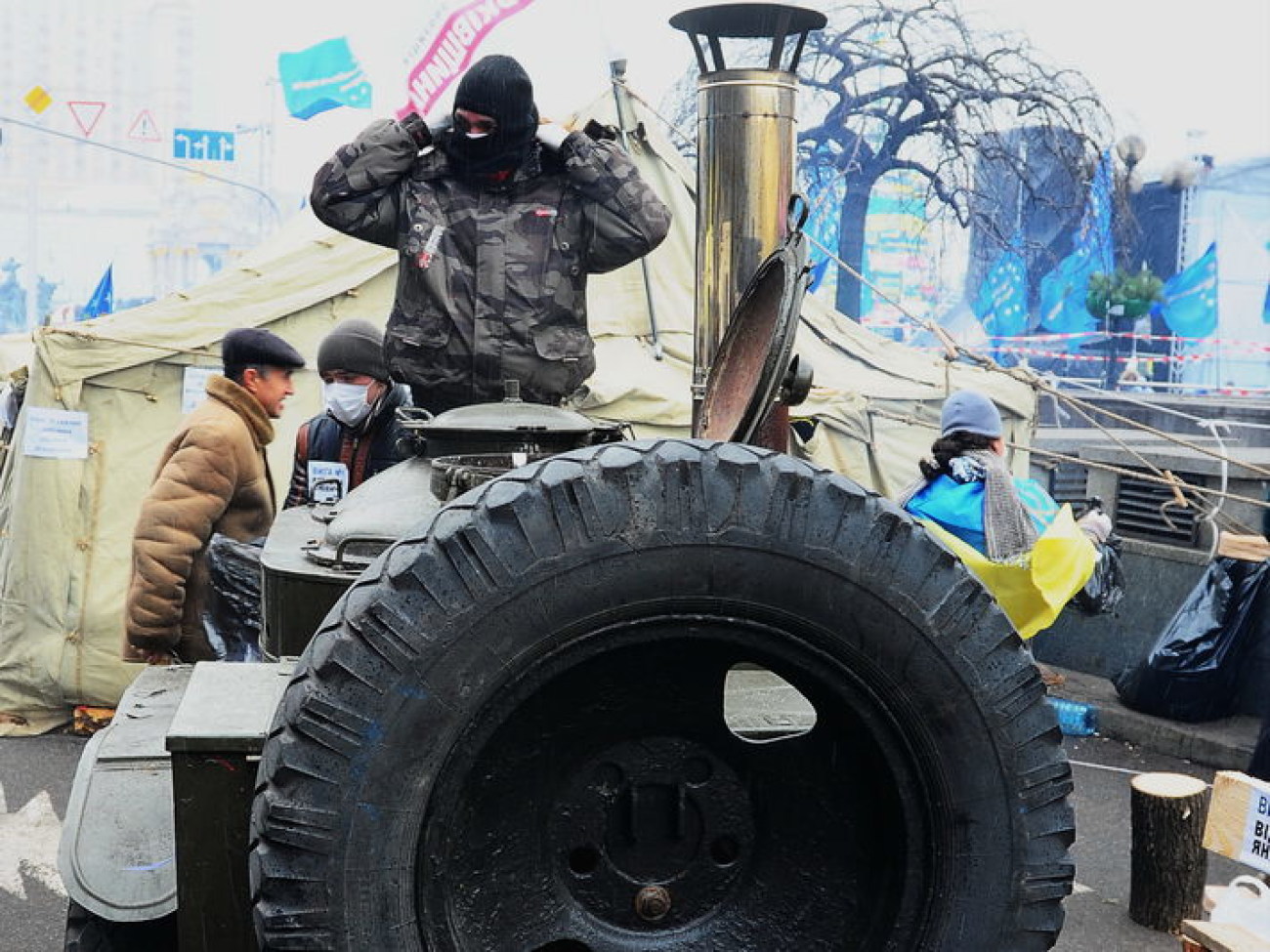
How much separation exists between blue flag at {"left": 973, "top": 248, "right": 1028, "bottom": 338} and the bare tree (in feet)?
20.5

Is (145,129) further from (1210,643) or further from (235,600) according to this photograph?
(235,600)

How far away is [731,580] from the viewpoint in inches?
71.8

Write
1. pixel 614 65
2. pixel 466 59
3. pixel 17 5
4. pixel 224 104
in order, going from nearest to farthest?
pixel 614 65 → pixel 466 59 → pixel 17 5 → pixel 224 104

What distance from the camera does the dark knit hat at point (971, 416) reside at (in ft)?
16.3

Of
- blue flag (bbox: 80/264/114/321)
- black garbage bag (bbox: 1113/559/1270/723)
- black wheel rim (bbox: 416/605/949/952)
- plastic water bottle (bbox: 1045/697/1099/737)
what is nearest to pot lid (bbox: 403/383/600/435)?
black wheel rim (bbox: 416/605/949/952)

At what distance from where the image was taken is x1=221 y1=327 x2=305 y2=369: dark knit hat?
16.7ft

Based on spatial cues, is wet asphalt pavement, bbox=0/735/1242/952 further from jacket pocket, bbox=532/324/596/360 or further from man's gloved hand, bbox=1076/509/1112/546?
jacket pocket, bbox=532/324/596/360

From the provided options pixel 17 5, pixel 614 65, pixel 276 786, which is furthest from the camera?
pixel 17 5

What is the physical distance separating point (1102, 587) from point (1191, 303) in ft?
85.4

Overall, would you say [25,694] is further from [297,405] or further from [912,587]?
[912,587]

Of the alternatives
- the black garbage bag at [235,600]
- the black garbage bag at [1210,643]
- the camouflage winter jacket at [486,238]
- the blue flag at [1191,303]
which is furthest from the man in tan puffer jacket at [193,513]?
the blue flag at [1191,303]

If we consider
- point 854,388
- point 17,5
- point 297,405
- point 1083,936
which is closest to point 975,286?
point 854,388

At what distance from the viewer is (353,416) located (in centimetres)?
505

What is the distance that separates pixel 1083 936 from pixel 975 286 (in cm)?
2190
